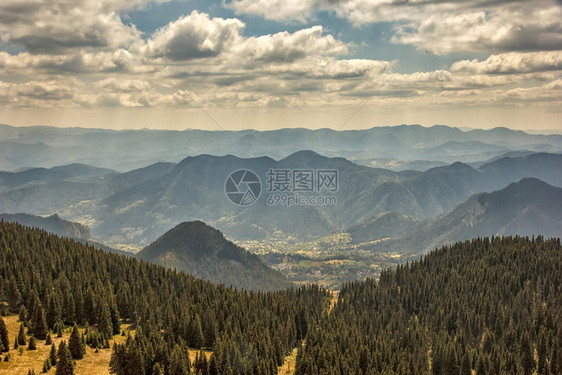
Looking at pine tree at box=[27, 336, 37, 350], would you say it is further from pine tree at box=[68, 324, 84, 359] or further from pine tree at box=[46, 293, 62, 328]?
pine tree at box=[46, 293, 62, 328]

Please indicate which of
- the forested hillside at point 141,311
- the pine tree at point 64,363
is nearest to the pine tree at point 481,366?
the forested hillside at point 141,311

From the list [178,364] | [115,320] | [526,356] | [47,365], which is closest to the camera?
[47,365]

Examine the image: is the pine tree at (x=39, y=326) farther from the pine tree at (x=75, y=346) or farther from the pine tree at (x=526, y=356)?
the pine tree at (x=526, y=356)

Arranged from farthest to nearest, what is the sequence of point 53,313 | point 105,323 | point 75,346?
point 105,323 → point 53,313 → point 75,346

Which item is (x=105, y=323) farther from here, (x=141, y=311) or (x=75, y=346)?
(x=141, y=311)

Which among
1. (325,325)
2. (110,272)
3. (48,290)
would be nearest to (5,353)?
(48,290)

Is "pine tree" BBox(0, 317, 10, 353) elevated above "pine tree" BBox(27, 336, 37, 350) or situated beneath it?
elevated above

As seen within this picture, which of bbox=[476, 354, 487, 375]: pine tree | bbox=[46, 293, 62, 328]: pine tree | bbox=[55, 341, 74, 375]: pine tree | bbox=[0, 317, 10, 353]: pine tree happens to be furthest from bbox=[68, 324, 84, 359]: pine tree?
bbox=[476, 354, 487, 375]: pine tree

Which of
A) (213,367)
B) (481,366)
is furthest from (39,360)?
(481,366)
